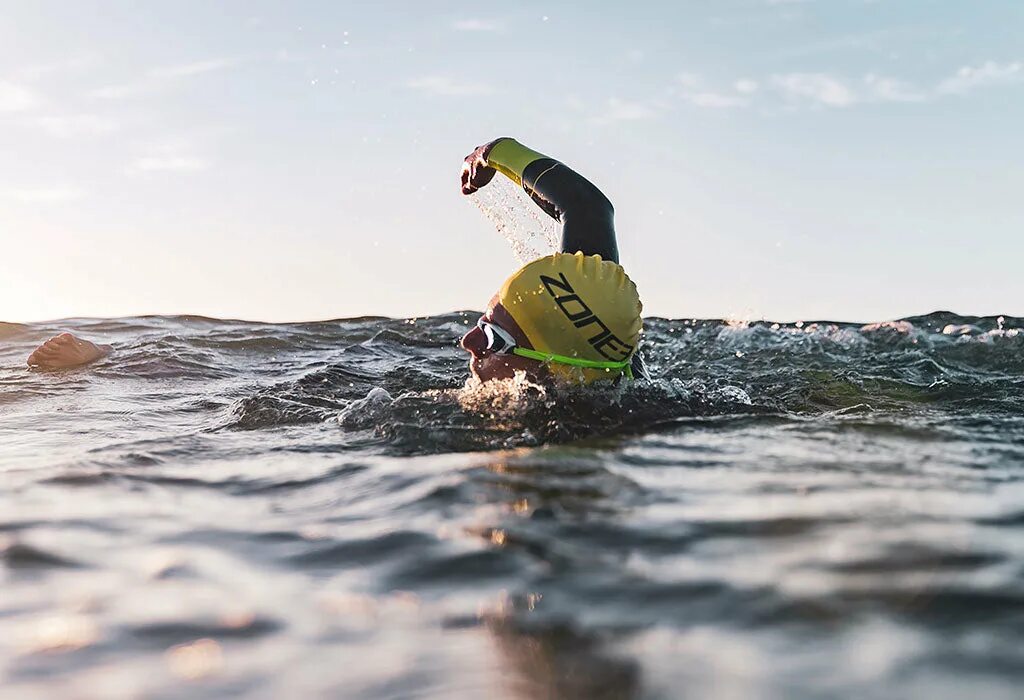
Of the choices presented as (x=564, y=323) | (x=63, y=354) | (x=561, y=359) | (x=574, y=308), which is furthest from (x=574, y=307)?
(x=63, y=354)

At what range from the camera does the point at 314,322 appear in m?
15.6

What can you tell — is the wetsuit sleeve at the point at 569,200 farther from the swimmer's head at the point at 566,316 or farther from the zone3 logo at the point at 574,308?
the zone3 logo at the point at 574,308

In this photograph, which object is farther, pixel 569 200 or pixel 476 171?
pixel 476 171

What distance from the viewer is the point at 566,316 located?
18.2 ft

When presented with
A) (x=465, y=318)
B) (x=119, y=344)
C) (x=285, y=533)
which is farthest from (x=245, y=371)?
(x=285, y=533)

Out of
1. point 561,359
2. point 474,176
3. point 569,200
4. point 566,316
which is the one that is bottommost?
point 561,359

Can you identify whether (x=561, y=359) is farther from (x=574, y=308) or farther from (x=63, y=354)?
(x=63, y=354)

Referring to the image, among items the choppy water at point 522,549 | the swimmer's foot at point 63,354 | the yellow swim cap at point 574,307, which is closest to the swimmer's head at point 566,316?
the yellow swim cap at point 574,307

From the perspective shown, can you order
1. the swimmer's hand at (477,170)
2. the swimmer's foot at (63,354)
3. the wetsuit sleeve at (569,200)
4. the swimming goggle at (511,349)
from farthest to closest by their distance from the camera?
1. the swimmer's foot at (63,354)
2. the swimmer's hand at (477,170)
3. the wetsuit sleeve at (569,200)
4. the swimming goggle at (511,349)

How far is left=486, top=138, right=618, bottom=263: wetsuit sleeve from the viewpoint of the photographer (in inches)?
241

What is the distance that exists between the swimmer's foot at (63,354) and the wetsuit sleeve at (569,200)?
6280 mm

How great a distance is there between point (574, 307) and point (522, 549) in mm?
2656

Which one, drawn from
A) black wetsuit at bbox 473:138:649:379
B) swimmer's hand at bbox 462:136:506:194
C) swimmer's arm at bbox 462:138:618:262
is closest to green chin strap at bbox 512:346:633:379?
black wetsuit at bbox 473:138:649:379

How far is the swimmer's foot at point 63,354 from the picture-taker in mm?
10406
